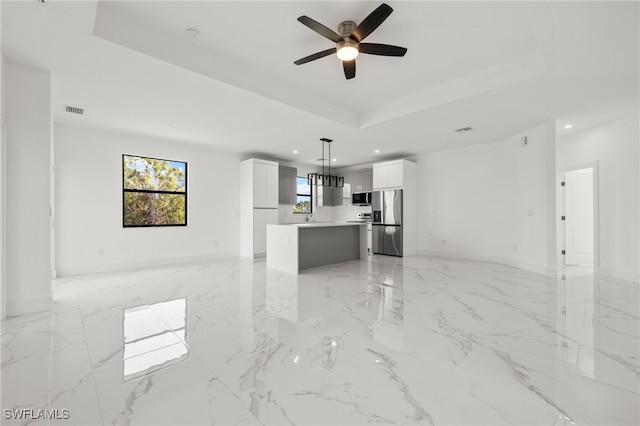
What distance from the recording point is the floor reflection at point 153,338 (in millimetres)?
1979

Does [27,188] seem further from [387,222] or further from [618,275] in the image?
[618,275]

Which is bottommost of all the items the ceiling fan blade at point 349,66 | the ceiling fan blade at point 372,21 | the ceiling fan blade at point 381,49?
the ceiling fan blade at point 349,66

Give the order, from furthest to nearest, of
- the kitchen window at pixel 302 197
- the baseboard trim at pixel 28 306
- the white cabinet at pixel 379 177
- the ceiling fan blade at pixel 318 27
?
the kitchen window at pixel 302 197 → the white cabinet at pixel 379 177 → the baseboard trim at pixel 28 306 → the ceiling fan blade at pixel 318 27

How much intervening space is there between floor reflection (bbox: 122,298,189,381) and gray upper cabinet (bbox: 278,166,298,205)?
471cm

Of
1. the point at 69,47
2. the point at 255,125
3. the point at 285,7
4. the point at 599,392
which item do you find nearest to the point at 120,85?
the point at 69,47

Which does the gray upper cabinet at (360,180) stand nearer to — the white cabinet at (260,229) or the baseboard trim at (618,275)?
the white cabinet at (260,229)

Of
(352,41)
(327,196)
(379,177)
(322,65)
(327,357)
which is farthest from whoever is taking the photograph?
(327,196)

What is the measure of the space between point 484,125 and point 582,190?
10.1 feet

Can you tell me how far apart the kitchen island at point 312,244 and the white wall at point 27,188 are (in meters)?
3.09

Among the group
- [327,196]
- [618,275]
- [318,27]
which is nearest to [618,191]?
[618,275]

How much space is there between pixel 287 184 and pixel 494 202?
4.98m

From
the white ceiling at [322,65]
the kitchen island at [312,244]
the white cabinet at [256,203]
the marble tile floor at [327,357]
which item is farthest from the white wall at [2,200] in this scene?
the white cabinet at [256,203]

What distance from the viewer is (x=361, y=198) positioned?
827cm

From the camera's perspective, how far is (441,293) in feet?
12.2
